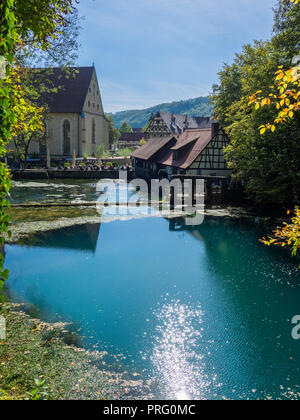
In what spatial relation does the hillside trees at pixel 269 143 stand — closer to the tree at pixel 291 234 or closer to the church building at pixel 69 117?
the tree at pixel 291 234

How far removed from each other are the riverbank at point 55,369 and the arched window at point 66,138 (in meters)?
50.5

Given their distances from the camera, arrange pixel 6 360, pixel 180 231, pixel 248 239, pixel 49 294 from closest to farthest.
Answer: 1. pixel 6 360
2. pixel 49 294
3. pixel 248 239
4. pixel 180 231

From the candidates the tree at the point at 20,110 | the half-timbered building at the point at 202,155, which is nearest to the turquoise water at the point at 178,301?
the tree at the point at 20,110

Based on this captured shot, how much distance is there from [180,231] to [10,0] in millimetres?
16276

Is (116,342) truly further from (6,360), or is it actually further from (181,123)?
(181,123)

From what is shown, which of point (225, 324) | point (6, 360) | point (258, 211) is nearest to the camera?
point (6, 360)

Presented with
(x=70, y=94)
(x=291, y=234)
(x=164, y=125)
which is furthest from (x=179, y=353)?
(x=164, y=125)

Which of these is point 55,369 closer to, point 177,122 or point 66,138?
point 66,138

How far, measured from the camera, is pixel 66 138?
55812 mm

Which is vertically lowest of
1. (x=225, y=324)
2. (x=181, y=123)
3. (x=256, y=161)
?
(x=225, y=324)

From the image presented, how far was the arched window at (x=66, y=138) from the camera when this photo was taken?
55547mm

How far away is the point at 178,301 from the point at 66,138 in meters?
50.2

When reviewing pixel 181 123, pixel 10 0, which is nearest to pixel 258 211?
pixel 10 0

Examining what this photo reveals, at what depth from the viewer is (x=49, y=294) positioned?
419 inches
